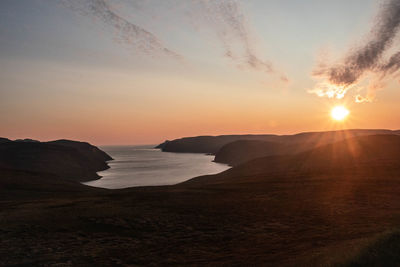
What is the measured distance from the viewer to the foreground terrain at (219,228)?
45.5 feet

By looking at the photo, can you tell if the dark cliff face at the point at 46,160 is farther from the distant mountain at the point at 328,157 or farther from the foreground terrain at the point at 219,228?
the foreground terrain at the point at 219,228

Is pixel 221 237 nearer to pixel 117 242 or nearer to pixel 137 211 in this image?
pixel 117 242

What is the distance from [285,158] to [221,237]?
268 feet

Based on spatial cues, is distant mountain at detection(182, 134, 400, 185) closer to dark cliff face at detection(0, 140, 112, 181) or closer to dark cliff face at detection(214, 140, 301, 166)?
dark cliff face at detection(0, 140, 112, 181)

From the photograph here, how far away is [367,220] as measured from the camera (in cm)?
2023

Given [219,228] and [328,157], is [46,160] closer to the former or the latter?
[328,157]

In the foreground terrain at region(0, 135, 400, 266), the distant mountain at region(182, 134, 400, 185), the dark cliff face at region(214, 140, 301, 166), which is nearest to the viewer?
the foreground terrain at region(0, 135, 400, 266)

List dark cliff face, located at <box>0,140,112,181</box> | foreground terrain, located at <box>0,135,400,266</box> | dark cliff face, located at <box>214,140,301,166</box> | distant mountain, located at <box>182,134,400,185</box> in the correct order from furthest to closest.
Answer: dark cliff face, located at <box>214,140,301,166</box>, dark cliff face, located at <box>0,140,112,181</box>, distant mountain, located at <box>182,134,400,185</box>, foreground terrain, located at <box>0,135,400,266</box>

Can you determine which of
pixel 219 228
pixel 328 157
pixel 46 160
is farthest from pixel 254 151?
pixel 219 228

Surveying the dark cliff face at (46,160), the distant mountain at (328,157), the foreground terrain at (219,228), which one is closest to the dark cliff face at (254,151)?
the distant mountain at (328,157)

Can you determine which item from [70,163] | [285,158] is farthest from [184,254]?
[70,163]

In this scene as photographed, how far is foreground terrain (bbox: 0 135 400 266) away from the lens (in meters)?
13.9

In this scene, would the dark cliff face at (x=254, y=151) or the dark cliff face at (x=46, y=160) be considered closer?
the dark cliff face at (x=46, y=160)

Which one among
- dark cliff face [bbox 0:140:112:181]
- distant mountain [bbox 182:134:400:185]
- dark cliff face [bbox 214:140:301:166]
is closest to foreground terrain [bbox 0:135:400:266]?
distant mountain [bbox 182:134:400:185]
